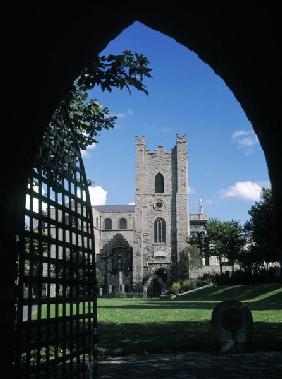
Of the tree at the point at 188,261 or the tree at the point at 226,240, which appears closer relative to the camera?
the tree at the point at 226,240

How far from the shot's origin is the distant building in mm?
63375

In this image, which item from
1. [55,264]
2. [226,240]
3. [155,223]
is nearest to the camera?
[55,264]

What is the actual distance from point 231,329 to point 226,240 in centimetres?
5222

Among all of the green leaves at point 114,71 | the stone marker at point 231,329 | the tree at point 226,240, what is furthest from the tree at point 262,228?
the green leaves at point 114,71

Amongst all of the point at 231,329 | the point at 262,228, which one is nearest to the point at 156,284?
the point at 262,228

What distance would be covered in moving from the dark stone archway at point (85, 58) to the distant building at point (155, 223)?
60144 mm

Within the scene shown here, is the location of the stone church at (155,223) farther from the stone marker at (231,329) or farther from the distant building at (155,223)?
the stone marker at (231,329)

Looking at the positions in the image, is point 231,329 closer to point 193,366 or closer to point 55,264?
point 193,366

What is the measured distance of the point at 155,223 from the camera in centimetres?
6481

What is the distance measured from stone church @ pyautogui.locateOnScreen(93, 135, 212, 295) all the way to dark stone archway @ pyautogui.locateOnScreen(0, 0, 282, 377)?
60.1 metres

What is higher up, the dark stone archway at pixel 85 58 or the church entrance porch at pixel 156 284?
the dark stone archway at pixel 85 58

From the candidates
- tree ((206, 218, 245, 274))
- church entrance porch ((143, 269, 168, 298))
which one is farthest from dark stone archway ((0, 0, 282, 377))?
church entrance porch ((143, 269, 168, 298))

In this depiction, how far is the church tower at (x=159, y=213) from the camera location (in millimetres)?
63406

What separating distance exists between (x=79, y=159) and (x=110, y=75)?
1.93 m
